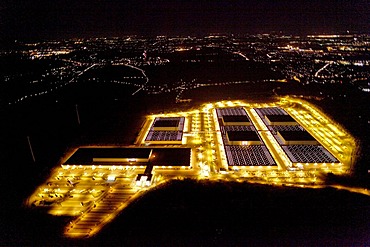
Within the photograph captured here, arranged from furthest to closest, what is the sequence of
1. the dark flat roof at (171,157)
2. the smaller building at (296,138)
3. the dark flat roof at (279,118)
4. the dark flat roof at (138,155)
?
1. the dark flat roof at (279,118)
2. the smaller building at (296,138)
3. the dark flat roof at (138,155)
4. the dark flat roof at (171,157)

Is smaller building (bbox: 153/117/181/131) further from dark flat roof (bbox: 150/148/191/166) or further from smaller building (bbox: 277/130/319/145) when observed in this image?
smaller building (bbox: 277/130/319/145)

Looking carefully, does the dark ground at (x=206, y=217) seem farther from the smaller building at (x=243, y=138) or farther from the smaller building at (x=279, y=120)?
the smaller building at (x=279, y=120)

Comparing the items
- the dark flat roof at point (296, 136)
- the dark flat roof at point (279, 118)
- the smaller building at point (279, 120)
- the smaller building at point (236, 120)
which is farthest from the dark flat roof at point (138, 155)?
the dark flat roof at point (279, 118)

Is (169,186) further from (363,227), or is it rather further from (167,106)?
(167,106)

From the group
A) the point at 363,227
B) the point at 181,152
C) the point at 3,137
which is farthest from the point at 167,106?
the point at 363,227

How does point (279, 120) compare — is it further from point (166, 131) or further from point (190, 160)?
point (190, 160)

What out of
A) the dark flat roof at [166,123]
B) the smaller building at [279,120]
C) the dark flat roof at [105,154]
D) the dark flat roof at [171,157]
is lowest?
the dark flat roof at [171,157]
